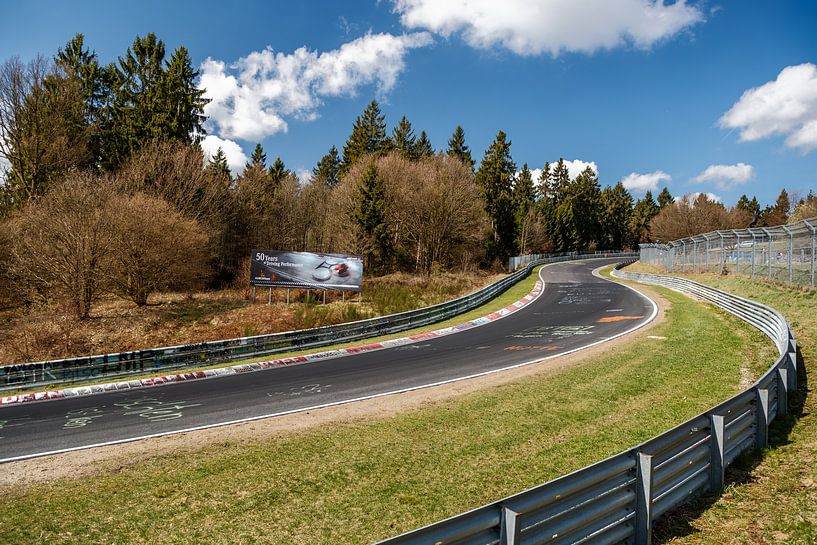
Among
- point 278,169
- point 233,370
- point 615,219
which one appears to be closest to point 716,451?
point 233,370

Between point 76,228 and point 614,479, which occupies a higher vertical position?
point 76,228

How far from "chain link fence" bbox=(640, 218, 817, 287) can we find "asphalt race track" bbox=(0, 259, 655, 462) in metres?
6.48

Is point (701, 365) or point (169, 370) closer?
point (701, 365)

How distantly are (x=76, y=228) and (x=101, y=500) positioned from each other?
78.8ft

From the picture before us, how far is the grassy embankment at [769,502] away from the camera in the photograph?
5465 mm

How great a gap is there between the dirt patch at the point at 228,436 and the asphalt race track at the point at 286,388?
640 mm

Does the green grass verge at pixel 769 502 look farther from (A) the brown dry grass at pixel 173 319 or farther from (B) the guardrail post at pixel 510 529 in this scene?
(A) the brown dry grass at pixel 173 319

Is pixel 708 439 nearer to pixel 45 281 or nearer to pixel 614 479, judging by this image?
pixel 614 479

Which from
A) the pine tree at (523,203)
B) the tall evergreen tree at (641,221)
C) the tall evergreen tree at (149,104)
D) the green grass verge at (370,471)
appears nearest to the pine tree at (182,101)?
the tall evergreen tree at (149,104)

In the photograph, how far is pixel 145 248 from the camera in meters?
29.8

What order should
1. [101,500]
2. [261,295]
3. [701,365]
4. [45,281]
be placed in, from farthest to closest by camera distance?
[261,295] → [45,281] → [701,365] → [101,500]

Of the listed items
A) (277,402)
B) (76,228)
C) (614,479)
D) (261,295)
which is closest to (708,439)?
(614,479)

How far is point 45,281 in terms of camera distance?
85.9 feet

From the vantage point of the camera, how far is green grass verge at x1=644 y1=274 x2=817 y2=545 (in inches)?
215
